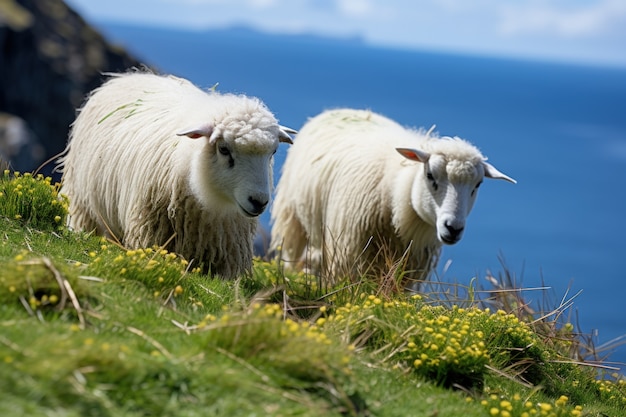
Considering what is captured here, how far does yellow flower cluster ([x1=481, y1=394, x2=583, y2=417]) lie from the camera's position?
15.0 ft

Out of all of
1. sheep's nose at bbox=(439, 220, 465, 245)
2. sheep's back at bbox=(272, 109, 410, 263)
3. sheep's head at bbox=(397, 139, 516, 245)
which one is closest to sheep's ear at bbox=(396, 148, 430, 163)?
sheep's head at bbox=(397, 139, 516, 245)

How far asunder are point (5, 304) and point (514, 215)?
106 meters

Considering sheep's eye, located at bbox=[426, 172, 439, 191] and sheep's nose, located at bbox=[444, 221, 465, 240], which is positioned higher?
sheep's eye, located at bbox=[426, 172, 439, 191]

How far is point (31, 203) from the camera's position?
19.6 feet

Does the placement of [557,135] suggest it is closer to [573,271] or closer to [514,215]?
[514,215]

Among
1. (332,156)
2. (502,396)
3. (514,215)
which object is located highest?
(332,156)

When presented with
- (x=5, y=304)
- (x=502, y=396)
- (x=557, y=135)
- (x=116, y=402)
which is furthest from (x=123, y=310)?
(x=557, y=135)

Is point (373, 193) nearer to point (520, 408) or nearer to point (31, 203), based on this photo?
point (31, 203)

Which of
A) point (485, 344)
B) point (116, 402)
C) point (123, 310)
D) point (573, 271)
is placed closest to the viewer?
point (116, 402)

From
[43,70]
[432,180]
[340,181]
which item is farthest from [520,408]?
[43,70]

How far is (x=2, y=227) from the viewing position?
5633 millimetres

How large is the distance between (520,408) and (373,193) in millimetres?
3725

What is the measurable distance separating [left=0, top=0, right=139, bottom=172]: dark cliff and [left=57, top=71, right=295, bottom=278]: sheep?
197ft

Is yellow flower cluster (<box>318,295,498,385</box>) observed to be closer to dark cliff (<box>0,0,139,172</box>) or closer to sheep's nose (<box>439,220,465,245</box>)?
sheep's nose (<box>439,220,465,245</box>)
